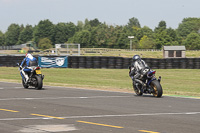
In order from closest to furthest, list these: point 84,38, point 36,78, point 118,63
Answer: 1. point 36,78
2. point 118,63
3. point 84,38

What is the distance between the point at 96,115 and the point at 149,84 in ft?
17.8

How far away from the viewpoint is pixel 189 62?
40219mm

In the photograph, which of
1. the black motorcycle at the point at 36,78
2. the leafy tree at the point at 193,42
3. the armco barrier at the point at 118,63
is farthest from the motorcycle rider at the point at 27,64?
the leafy tree at the point at 193,42

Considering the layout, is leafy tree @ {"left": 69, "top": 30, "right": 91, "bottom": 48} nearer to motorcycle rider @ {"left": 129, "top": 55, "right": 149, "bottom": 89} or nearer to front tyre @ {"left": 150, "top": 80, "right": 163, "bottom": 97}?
motorcycle rider @ {"left": 129, "top": 55, "right": 149, "bottom": 89}

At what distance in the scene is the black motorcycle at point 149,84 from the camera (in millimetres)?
15820

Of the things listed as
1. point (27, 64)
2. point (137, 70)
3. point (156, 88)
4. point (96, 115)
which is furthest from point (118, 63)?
point (96, 115)

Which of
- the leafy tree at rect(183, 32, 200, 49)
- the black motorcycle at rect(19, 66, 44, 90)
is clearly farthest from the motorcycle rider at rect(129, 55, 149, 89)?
the leafy tree at rect(183, 32, 200, 49)

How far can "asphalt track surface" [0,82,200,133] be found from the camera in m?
9.00

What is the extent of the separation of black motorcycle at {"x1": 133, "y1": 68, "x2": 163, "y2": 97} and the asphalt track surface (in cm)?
57

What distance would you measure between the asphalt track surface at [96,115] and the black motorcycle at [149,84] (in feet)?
1.85

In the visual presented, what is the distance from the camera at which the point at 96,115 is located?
1105 centimetres

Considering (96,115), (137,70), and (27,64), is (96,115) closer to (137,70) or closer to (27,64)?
(137,70)

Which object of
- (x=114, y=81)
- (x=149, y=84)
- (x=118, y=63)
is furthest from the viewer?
(x=118, y=63)

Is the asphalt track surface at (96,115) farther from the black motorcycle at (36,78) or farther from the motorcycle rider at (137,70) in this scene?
the black motorcycle at (36,78)
